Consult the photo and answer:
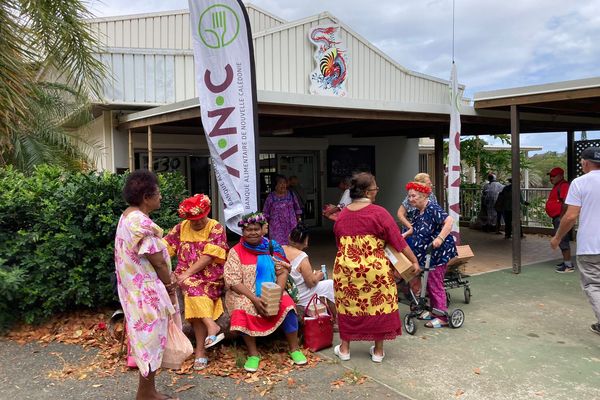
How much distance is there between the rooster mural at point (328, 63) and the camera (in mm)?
11398

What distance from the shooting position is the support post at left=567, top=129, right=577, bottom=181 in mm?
11297

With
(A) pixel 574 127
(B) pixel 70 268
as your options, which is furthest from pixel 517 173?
(B) pixel 70 268

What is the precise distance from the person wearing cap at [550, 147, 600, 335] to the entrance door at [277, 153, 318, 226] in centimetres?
850

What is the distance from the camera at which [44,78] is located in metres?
9.93

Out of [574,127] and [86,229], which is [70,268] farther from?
→ [574,127]

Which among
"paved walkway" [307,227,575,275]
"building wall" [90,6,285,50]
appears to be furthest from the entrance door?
"building wall" [90,6,285,50]

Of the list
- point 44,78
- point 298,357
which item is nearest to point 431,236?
point 298,357

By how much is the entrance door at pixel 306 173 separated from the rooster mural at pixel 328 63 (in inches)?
79.9

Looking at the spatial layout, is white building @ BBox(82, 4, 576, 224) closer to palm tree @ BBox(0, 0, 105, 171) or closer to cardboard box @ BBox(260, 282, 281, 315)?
palm tree @ BBox(0, 0, 105, 171)

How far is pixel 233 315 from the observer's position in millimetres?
4250

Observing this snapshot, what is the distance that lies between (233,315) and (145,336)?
1.07 m

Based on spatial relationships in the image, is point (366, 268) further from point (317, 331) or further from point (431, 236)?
point (431, 236)

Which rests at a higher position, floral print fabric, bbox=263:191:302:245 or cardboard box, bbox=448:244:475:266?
floral print fabric, bbox=263:191:302:245

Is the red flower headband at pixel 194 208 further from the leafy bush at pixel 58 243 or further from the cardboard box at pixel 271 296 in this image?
the leafy bush at pixel 58 243
